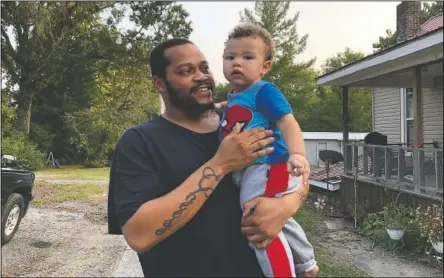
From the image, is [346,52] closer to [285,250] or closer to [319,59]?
[319,59]

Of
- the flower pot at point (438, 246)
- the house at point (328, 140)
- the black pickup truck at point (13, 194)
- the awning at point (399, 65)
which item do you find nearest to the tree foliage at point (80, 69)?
the black pickup truck at point (13, 194)

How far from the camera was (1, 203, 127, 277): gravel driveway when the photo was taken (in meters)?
3.58

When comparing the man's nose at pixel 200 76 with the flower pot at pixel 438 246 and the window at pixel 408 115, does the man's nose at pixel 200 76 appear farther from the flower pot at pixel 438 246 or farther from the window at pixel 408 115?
the window at pixel 408 115

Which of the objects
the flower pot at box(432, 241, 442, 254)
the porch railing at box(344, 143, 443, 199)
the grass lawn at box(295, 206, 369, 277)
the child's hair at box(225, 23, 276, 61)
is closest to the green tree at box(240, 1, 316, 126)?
the porch railing at box(344, 143, 443, 199)

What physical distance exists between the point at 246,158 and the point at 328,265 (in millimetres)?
2147

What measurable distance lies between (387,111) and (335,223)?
375cm

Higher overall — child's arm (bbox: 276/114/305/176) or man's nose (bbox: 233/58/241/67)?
man's nose (bbox: 233/58/241/67)

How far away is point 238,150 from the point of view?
98cm

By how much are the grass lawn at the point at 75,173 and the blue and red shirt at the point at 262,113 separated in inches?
133

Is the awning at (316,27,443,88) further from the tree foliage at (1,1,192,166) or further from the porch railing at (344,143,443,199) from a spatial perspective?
the tree foliage at (1,1,192,166)

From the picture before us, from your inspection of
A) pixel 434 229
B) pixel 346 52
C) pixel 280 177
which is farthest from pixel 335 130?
pixel 280 177

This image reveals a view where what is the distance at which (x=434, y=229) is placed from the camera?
9.70ft

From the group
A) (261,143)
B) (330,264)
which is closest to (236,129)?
(261,143)

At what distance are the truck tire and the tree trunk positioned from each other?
1.20 m
